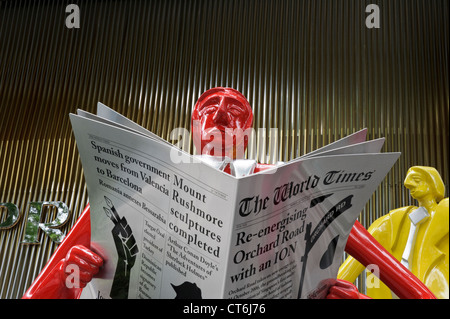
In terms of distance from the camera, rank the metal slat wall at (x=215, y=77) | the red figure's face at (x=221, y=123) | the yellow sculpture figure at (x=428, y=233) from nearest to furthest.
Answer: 1. the red figure's face at (x=221, y=123)
2. the yellow sculpture figure at (x=428, y=233)
3. the metal slat wall at (x=215, y=77)

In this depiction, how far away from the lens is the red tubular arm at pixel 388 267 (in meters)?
0.93

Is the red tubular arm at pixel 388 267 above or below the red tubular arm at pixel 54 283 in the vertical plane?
above

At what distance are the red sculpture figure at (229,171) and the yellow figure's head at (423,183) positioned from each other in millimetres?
760

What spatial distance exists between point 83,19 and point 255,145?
1907 mm

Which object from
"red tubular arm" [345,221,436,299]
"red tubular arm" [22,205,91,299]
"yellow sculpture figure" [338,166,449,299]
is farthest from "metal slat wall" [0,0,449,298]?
"red tubular arm" [22,205,91,299]

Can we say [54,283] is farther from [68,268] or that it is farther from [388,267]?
[388,267]

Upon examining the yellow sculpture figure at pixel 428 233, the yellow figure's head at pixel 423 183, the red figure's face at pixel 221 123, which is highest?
the red figure's face at pixel 221 123

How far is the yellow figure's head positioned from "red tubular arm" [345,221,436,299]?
76 cm

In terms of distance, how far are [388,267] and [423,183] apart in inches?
32.7

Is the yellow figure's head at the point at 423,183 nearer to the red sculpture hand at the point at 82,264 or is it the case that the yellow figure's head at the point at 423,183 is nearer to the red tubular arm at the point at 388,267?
the red tubular arm at the point at 388,267

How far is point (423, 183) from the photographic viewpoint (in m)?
1.70

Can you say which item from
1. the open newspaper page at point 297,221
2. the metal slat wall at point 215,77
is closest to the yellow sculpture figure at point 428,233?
the open newspaper page at point 297,221
